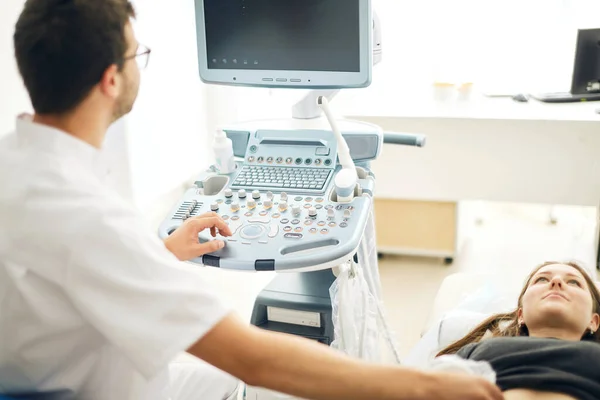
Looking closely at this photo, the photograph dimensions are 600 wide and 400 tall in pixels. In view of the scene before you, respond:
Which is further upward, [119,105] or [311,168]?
[119,105]

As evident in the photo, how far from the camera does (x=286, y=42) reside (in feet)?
5.80

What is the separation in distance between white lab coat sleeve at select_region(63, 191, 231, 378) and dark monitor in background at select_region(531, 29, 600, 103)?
2410 mm

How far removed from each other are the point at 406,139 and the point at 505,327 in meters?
0.60

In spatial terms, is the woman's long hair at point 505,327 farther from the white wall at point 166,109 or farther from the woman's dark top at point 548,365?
the white wall at point 166,109

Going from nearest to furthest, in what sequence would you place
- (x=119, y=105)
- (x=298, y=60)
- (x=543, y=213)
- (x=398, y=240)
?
1. (x=119, y=105)
2. (x=298, y=60)
3. (x=398, y=240)
4. (x=543, y=213)

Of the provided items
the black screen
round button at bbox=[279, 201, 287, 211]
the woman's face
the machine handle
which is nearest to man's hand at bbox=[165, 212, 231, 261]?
round button at bbox=[279, 201, 287, 211]

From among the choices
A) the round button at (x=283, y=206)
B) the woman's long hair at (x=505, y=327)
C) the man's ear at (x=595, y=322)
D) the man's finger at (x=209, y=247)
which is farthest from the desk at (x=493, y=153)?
the man's finger at (x=209, y=247)

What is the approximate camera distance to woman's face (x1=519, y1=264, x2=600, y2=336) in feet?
5.37

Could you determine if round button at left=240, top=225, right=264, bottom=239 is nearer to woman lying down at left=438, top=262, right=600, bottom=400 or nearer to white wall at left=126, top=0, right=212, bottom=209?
woman lying down at left=438, top=262, right=600, bottom=400

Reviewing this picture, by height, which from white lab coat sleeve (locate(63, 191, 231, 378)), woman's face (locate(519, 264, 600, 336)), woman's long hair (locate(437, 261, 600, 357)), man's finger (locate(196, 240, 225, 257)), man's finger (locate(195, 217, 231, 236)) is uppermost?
white lab coat sleeve (locate(63, 191, 231, 378))

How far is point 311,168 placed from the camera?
71.0 inches

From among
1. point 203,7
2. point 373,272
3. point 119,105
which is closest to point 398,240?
point 373,272

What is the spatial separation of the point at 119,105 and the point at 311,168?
76 centimetres

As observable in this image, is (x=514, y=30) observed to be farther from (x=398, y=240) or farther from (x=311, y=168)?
(x=311, y=168)
